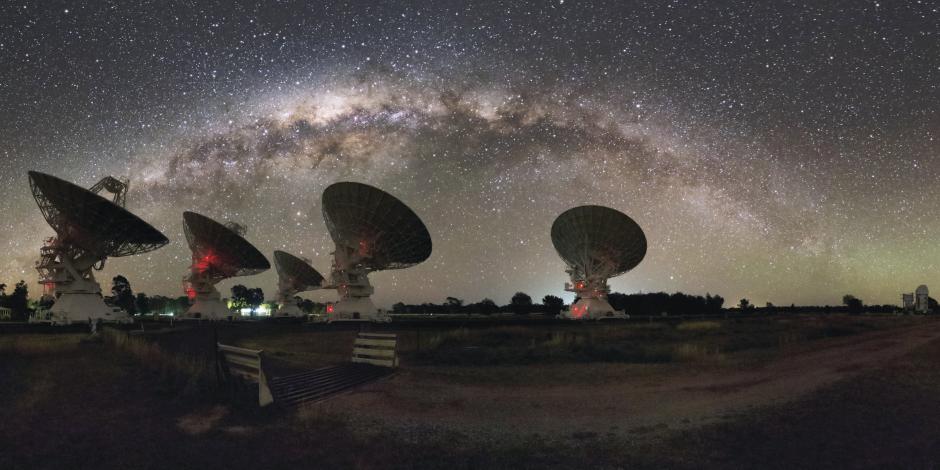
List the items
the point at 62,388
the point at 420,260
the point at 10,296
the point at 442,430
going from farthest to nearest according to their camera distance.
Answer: the point at 10,296 < the point at 420,260 < the point at 62,388 < the point at 442,430

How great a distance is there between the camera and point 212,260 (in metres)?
60.4

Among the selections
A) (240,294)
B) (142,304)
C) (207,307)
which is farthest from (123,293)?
(207,307)

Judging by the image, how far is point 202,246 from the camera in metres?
60.3

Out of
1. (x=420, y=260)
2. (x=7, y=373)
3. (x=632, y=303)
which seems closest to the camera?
(x=7, y=373)

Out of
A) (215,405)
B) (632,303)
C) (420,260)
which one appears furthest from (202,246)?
(632,303)

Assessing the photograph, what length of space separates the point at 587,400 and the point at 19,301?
12332 cm

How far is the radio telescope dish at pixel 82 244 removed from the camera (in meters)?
43.0

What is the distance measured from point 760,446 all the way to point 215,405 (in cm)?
921

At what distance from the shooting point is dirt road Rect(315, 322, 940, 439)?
29.3 feet

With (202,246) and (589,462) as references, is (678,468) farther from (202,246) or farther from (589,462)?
(202,246)

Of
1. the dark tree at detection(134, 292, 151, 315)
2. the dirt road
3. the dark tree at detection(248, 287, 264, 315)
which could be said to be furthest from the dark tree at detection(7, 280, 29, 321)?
the dirt road

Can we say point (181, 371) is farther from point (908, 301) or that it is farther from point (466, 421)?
point (908, 301)

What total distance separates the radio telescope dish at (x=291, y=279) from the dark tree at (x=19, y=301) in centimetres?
3876

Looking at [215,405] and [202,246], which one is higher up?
[202,246]
